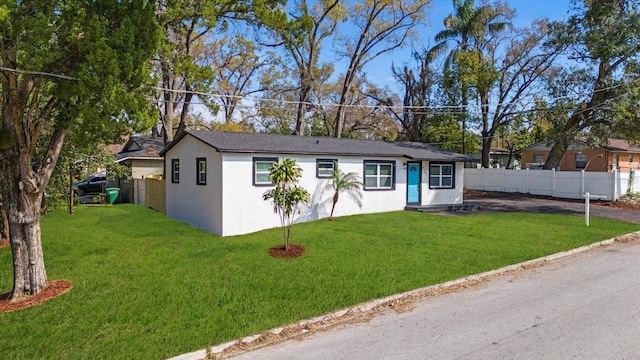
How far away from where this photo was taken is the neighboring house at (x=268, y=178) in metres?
12.9

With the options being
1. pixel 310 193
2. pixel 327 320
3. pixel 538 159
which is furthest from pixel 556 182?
pixel 327 320

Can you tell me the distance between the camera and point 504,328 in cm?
543

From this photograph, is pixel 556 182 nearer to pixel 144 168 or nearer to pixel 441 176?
pixel 441 176

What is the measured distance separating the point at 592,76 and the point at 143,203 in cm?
2473

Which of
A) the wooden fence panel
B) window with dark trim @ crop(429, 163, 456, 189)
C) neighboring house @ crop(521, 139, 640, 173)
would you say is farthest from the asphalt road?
neighboring house @ crop(521, 139, 640, 173)

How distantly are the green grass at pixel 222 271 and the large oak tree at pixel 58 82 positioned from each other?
1.49m

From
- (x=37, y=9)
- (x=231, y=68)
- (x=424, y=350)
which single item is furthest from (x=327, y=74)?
(x=424, y=350)

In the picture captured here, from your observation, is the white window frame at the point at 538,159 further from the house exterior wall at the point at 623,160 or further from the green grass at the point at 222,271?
the green grass at the point at 222,271

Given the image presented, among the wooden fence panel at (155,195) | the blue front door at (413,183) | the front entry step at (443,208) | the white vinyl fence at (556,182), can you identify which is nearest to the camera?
the front entry step at (443,208)

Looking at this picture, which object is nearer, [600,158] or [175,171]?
[175,171]

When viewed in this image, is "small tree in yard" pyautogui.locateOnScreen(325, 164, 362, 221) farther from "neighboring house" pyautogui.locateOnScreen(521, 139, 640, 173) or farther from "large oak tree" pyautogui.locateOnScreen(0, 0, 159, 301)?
"neighboring house" pyautogui.locateOnScreen(521, 139, 640, 173)

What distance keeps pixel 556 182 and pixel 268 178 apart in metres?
18.0

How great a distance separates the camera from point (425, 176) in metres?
18.1

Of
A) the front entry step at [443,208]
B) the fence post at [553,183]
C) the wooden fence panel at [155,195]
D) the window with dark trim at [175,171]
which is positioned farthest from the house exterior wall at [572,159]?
the wooden fence panel at [155,195]
